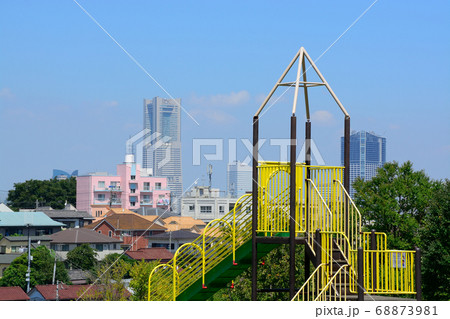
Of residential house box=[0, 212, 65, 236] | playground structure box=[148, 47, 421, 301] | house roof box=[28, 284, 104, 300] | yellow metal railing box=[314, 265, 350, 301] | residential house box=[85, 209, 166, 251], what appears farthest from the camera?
residential house box=[85, 209, 166, 251]

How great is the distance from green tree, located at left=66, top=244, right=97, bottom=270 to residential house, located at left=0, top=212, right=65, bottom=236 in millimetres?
13521

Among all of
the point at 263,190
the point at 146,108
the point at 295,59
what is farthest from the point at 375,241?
the point at 146,108

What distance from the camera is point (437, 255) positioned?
2514cm

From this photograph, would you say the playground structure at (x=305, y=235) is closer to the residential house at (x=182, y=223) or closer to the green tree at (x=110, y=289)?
the green tree at (x=110, y=289)

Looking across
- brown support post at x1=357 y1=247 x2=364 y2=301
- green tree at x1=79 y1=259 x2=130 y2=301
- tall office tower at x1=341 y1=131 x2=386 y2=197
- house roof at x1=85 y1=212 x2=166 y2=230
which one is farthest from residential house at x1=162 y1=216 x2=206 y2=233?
brown support post at x1=357 y1=247 x2=364 y2=301

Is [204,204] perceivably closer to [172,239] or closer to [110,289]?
[172,239]

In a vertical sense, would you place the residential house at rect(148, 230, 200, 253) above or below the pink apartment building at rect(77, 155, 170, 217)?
below

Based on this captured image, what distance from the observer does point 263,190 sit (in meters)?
11.3

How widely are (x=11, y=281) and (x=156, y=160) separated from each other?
247ft

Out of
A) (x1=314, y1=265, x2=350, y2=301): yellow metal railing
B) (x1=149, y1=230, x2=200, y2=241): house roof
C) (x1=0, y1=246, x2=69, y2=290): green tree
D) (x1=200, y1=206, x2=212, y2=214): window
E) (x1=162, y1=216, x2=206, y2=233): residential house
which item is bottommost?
(x1=0, y1=246, x2=69, y2=290): green tree

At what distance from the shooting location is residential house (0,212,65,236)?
2606 inches

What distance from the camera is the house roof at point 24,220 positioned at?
2623 inches

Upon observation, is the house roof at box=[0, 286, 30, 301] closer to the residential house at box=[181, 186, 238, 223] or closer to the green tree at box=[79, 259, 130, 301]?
the green tree at box=[79, 259, 130, 301]
